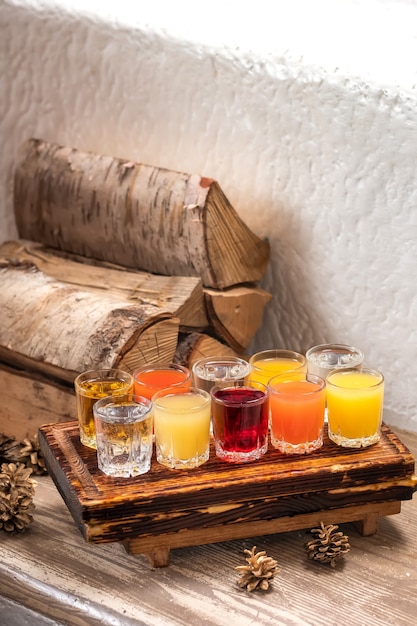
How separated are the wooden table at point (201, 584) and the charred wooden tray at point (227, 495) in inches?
1.8

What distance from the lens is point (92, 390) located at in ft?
4.79

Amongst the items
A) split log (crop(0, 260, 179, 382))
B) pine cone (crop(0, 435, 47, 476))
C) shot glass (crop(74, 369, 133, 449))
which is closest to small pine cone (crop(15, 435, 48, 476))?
pine cone (crop(0, 435, 47, 476))

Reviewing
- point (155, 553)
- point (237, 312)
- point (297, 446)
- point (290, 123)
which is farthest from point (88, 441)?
point (290, 123)

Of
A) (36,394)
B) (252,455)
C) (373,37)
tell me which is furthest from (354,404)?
(373,37)

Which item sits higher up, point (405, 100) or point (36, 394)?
point (405, 100)

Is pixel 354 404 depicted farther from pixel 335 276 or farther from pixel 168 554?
pixel 335 276

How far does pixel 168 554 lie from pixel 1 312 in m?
0.65

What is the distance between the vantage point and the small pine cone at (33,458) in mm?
1685

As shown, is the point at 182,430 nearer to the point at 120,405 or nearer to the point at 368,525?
the point at 120,405

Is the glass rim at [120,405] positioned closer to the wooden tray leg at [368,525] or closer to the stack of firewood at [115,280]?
the stack of firewood at [115,280]

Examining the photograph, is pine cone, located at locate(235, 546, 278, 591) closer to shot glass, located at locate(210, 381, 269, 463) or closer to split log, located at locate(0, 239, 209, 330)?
shot glass, located at locate(210, 381, 269, 463)

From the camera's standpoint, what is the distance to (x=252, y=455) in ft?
4.67

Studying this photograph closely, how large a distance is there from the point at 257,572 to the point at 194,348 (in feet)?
1.77

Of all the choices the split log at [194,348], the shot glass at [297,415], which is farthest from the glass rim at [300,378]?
the split log at [194,348]
